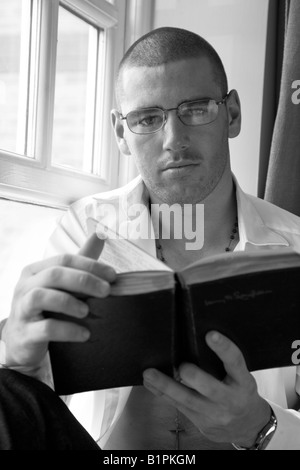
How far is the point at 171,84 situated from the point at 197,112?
0.27ft

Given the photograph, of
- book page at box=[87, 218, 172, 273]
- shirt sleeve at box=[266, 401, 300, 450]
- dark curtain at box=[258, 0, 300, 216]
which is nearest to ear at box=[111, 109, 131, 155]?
dark curtain at box=[258, 0, 300, 216]

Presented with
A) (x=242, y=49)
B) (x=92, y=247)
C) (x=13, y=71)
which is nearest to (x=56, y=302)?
(x=92, y=247)

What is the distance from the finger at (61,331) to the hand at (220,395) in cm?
11

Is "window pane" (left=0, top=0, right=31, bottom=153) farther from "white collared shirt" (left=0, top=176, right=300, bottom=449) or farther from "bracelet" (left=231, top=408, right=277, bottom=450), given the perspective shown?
"bracelet" (left=231, top=408, right=277, bottom=450)

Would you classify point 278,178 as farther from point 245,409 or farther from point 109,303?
point 109,303

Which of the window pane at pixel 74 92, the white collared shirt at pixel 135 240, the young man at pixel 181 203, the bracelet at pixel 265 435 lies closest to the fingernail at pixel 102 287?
the young man at pixel 181 203

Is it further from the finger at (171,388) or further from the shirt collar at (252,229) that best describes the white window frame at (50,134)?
the finger at (171,388)

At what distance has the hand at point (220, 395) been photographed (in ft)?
3.01

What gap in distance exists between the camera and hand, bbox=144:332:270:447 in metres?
0.92

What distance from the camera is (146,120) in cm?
147

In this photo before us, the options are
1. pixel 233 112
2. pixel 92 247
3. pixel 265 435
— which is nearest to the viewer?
pixel 92 247

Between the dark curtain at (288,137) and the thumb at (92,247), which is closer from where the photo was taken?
the thumb at (92,247)

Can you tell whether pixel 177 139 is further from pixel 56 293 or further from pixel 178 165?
pixel 56 293

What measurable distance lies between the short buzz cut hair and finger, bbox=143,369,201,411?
2.53 ft
